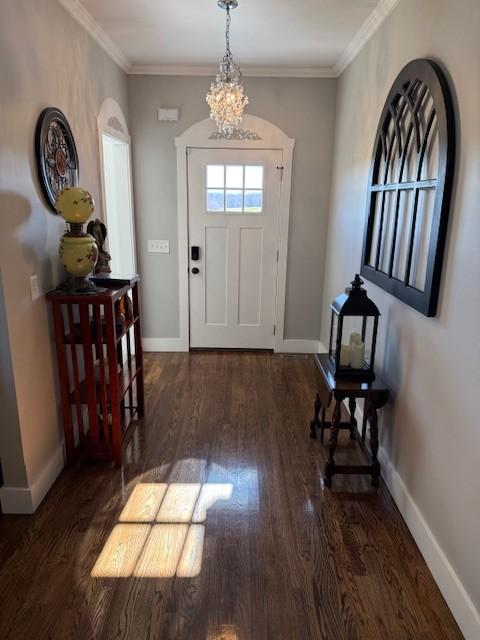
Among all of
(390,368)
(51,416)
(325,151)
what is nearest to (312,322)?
(325,151)

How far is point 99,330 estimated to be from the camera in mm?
2309

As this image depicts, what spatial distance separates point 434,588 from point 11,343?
2084 millimetres

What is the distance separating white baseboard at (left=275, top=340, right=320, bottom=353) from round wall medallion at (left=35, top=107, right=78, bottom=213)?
2565mm

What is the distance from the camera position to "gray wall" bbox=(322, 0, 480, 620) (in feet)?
5.02

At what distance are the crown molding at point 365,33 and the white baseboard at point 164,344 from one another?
9.45ft

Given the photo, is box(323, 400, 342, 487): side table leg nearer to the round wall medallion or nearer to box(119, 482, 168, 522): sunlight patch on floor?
box(119, 482, 168, 522): sunlight patch on floor

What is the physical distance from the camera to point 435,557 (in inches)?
69.4

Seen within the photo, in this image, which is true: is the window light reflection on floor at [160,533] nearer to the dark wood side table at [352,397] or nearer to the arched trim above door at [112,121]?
the dark wood side table at [352,397]

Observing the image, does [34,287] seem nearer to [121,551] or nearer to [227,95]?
[121,551]

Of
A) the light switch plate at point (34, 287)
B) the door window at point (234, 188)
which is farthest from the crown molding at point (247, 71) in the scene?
the light switch plate at point (34, 287)

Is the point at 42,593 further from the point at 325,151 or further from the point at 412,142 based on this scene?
the point at 325,151

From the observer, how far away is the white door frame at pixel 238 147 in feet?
12.6

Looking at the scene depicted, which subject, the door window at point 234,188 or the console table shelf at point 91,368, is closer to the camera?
the console table shelf at point 91,368

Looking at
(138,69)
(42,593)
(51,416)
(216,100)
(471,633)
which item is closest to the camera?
(471,633)
